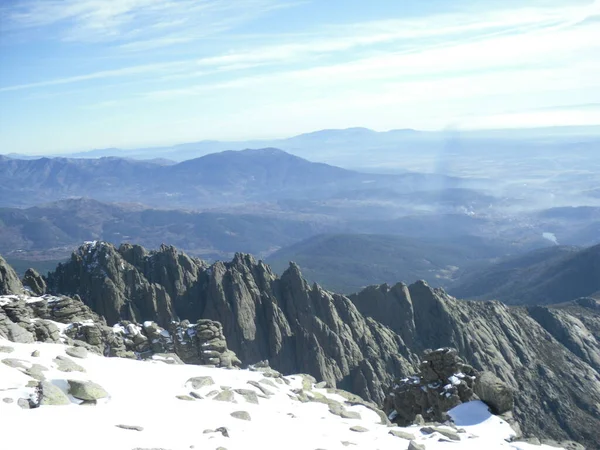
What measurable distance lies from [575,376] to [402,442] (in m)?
92.2

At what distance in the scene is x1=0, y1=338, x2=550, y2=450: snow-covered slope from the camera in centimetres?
2367

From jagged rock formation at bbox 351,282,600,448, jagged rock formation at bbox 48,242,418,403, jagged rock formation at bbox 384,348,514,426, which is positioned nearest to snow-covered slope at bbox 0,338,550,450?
jagged rock formation at bbox 384,348,514,426

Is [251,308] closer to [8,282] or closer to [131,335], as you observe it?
[131,335]

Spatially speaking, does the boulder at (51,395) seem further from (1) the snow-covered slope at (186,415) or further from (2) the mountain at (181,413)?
(1) the snow-covered slope at (186,415)

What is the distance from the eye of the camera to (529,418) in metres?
91.1

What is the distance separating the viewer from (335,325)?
327 ft

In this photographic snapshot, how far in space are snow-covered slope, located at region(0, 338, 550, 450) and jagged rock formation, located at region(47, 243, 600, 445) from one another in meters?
52.7

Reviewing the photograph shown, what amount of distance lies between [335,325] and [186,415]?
73.2 metres

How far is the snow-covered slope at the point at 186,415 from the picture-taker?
77.7 feet

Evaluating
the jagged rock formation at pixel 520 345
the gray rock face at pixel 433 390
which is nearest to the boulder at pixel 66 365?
the gray rock face at pixel 433 390

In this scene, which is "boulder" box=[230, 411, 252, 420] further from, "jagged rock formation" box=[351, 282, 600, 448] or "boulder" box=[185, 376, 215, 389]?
"jagged rock formation" box=[351, 282, 600, 448]

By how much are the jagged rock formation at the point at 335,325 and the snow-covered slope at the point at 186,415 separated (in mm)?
52748

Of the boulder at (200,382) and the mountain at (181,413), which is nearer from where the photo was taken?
the mountain at (181,413)

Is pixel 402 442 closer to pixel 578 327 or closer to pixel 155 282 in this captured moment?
pixel 155 282
